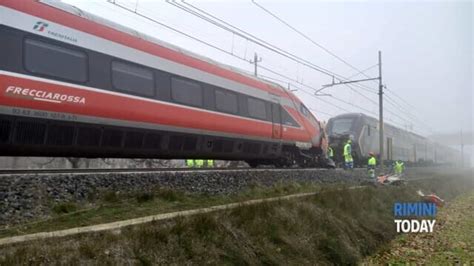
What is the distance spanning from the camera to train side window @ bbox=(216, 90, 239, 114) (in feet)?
40.9

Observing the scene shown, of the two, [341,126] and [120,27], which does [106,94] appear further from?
[341,126]

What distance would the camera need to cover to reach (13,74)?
703cm

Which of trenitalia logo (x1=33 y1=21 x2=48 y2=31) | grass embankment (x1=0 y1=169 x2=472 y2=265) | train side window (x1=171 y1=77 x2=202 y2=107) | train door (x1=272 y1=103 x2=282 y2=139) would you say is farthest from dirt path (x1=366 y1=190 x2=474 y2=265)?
trenitalia logo (x1=33 y1=21 x2=48 y2=31)

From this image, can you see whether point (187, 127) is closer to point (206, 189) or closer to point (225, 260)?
point (206, 189)

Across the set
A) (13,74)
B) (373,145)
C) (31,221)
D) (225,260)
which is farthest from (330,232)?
(373,145)

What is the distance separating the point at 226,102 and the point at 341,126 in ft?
48.6

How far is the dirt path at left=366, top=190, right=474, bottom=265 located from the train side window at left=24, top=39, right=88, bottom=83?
774 centimetres

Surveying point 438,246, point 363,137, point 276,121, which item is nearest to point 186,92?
point 276,121

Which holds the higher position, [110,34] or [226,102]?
[110,34]

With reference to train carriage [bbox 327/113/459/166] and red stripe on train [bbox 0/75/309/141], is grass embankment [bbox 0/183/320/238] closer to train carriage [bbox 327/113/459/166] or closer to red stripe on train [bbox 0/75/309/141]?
red stripe on train [bbox 0/75/309/141]

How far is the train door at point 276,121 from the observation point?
1545 centimetres

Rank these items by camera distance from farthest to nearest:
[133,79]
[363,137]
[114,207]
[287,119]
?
[363,137], [287,119], [133,79], [114,207]

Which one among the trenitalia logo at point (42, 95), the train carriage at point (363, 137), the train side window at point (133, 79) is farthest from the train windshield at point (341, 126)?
the trenitalia logo at point (42, 95)

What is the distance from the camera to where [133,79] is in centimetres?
950
